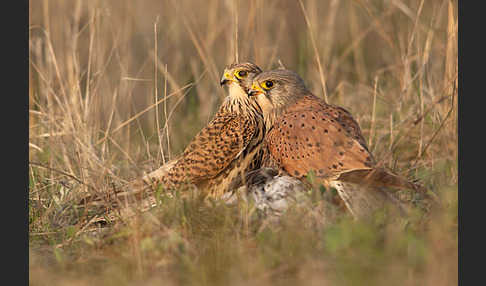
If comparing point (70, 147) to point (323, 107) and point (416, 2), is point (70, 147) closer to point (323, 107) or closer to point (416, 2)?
point (323, 107)

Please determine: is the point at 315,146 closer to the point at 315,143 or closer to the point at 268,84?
the point at 315,143

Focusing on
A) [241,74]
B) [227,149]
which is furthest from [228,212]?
Answer: [241,74]

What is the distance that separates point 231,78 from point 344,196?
1.62 m

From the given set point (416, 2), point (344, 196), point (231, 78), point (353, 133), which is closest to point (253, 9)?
point (231, 78)

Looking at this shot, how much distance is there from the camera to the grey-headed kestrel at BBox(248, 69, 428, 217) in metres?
3.88

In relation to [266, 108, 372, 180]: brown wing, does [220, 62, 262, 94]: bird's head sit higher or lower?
higher

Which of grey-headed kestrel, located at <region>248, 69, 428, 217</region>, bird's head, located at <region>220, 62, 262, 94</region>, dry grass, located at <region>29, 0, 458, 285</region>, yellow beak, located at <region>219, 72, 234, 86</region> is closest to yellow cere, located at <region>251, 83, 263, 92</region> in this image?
grey-headed kestrel, located at <region>248, 69, 428, 217</region>

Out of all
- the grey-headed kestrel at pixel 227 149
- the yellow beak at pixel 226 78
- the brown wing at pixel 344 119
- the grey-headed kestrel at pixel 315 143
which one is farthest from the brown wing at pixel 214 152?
the brown wing at pixel 344 119

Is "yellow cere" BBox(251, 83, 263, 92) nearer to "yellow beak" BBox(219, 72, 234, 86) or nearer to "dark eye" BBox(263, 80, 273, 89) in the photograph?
"dark eye" BBox(263, 80, 273, 89)

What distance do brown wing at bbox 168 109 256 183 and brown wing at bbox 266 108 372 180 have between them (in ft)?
1.32

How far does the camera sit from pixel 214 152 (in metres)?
4.88

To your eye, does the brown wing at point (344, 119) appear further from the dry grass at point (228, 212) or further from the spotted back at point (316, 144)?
the dry grass at point (228, 212)

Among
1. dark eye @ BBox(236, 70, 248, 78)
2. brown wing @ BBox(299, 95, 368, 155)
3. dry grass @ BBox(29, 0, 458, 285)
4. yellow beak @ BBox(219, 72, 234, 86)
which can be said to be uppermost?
dark eye @ BBox(236, 70, 248, 78)

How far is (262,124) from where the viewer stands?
5.05m
